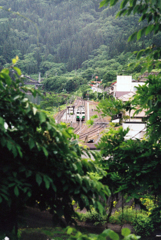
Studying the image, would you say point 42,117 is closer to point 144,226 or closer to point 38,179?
point 38,179

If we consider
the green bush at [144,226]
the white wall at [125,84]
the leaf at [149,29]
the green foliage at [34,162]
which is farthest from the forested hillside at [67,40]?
the green foliage at [34,162]

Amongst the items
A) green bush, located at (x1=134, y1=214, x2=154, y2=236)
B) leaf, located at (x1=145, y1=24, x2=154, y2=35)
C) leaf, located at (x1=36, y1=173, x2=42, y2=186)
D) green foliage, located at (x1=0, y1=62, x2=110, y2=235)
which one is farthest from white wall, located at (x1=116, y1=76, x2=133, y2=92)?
leaf, located at (x1=36, y1=173, x2=42, y2=186)

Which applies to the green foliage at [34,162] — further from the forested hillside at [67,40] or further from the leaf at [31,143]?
the forested hillside at [67,40]

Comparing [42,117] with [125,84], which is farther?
[125,84]

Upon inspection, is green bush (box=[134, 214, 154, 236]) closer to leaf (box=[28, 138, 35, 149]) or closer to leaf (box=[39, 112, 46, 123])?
leaf (box=[28, 138, 35, 149])

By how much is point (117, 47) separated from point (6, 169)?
234 feet

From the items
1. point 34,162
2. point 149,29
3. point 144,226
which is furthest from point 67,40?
point 34,162

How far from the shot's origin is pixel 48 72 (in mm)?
77000

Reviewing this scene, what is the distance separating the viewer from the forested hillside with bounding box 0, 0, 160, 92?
61500 millimetres

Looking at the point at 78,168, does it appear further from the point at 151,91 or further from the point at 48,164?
the point at 151,91

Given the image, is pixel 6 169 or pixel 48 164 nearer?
pixel 6 169

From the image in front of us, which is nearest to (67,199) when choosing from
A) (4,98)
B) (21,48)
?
(4,98)

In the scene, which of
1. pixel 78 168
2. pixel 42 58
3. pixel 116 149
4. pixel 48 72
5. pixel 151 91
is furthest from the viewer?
pixel 42 58

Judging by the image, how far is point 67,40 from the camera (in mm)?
95625
